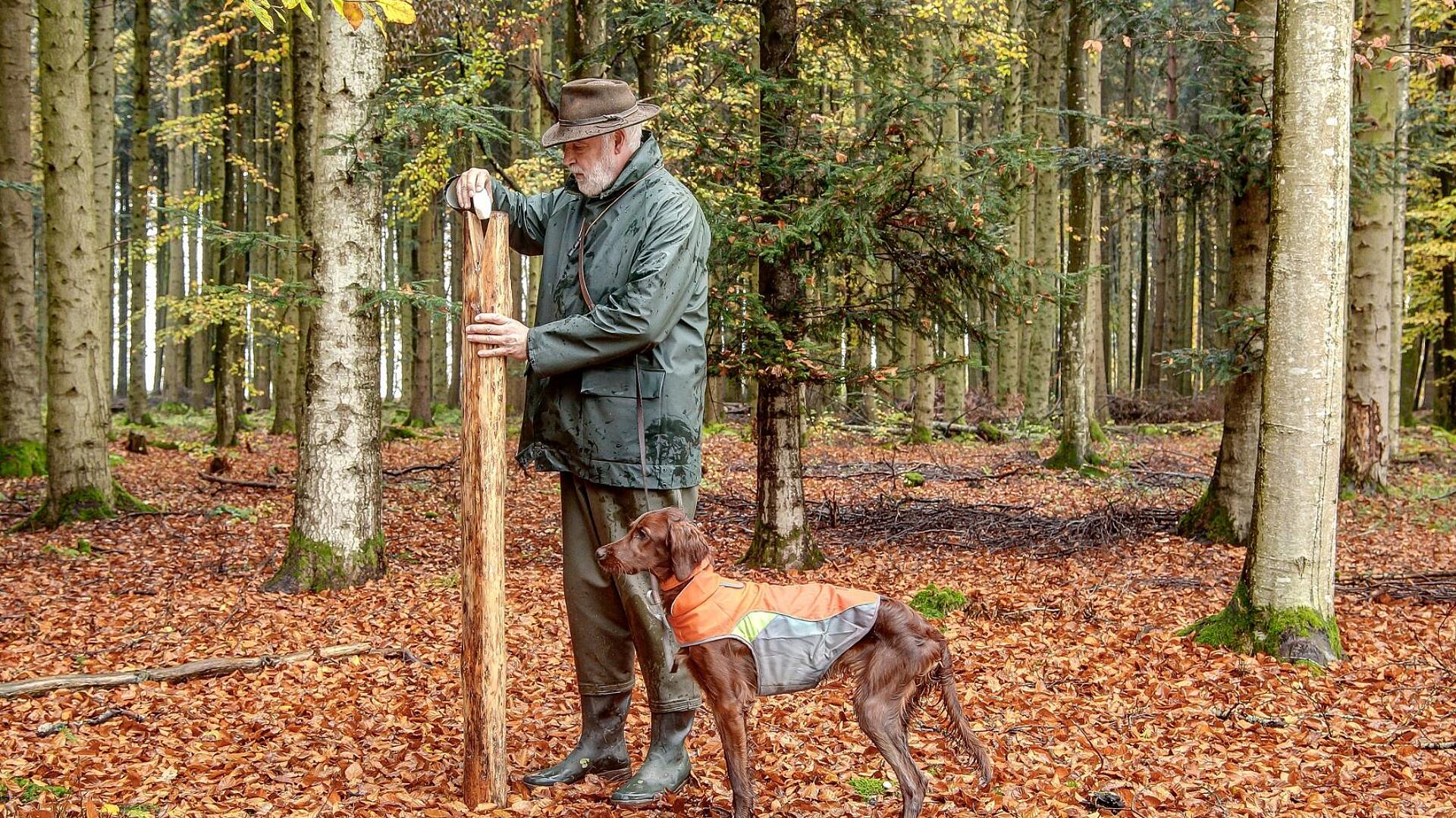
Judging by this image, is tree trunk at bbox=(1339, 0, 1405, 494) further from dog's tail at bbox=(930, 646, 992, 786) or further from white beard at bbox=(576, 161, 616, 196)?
white beard at bbox=(576, 161, 616, 196)

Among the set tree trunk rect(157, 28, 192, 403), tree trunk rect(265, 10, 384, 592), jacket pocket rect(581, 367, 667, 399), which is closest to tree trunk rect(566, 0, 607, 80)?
tree trunk rect(265, 10, 384, 592)

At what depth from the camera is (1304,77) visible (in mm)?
5730

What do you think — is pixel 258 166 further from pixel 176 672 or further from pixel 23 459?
pixel 176 672

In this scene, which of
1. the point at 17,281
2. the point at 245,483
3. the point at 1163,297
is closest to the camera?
the point at 17,281

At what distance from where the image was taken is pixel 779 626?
11.8ft

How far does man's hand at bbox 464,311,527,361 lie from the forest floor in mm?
1782

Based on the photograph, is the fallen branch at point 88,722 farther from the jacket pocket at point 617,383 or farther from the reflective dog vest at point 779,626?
the reflective dog vest at point 779,626

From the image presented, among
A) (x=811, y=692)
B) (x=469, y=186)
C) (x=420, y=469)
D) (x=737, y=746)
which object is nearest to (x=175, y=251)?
(x=420, y=469)

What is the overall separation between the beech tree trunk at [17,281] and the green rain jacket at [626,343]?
10.8 meters

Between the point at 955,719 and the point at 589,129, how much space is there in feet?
8.87

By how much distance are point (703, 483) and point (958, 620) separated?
20.1 ft

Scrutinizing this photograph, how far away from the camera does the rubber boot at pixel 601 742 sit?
13.9 ft

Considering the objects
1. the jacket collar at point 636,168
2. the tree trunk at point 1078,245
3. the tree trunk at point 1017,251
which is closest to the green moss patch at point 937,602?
the tree trunk at point 1017,251

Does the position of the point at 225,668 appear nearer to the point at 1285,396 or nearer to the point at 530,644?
the point at 530,644
